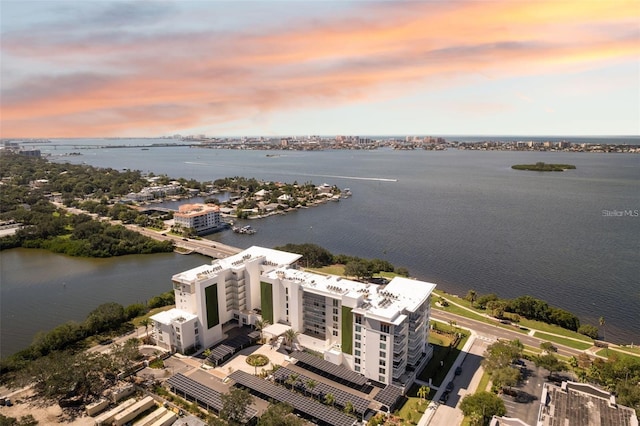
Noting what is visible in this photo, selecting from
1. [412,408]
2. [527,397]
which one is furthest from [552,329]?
[412,408]

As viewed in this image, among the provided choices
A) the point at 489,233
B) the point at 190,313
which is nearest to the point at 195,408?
the point at 190,313

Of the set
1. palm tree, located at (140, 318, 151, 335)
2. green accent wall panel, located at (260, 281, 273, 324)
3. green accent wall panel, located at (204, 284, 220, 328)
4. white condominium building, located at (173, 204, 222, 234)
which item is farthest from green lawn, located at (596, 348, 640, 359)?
white condominium building, located at (173, 204, 222, 234)

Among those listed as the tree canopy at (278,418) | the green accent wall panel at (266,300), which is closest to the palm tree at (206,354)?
the green accent wall panel at (266,300)

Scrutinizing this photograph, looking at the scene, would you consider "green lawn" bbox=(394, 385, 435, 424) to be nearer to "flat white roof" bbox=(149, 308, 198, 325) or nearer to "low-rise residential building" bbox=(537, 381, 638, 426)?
"low-rise residential building" bbox=(537, 381, 638, 426)

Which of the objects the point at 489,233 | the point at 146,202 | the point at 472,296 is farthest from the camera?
the point at 146,202

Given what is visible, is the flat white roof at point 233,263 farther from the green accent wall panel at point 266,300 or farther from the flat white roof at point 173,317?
the green accent wall panel at point 266,300

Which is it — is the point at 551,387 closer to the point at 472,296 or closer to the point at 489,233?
the point at 472,296

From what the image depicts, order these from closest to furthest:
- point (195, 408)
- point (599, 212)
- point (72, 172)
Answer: point (195, 408), point (599, 212), point (72, 172)

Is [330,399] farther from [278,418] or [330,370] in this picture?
[278,418]
